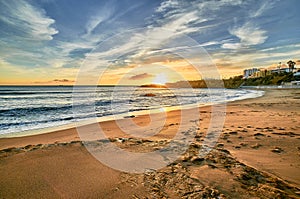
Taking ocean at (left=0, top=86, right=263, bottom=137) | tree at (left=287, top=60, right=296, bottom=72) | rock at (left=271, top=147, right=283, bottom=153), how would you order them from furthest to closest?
tree at (left=287, top=60, right=296, bottom=72) < ocean at (left=0, top=86, right=263, bottom=137) < rock at (left=271, top=147, right=283, bottom=153)

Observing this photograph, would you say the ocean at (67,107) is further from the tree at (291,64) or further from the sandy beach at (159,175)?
the tree at (291,64)

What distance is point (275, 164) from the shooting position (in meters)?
3.62

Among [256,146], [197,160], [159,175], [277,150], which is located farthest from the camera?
[256,146]

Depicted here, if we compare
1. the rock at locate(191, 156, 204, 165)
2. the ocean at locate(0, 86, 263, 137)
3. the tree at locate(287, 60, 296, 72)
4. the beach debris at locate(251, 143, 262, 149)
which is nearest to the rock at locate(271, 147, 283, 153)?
the beach debris at locate(251, 143, 262, 149)

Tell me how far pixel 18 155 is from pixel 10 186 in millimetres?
1460

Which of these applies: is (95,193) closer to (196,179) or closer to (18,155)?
(196,179)

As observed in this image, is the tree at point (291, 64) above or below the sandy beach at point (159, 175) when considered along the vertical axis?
above

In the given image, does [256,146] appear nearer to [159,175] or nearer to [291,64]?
[159,175]

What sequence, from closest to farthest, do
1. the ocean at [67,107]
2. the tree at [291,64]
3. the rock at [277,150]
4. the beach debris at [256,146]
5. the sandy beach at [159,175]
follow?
the sandy beach at [159,175] → the rock at [277,150] → the beach debris at [256,146] → the ocean at [67,107] → the tree at [291,64]

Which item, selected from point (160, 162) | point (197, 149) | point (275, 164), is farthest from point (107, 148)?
point (275, 164)

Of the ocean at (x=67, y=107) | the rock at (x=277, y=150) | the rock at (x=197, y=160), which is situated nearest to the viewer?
the rock at (x=197, y=160)

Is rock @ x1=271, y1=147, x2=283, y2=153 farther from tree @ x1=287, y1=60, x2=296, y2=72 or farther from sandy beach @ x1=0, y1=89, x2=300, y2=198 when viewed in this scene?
tree @ x1=287, y1=60, x2=296, y2=72

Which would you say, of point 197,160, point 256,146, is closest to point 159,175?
point 197,160

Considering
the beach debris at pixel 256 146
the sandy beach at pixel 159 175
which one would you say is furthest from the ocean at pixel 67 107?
the beach debris at pixel 256 146
